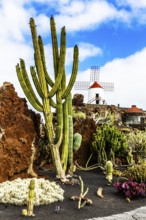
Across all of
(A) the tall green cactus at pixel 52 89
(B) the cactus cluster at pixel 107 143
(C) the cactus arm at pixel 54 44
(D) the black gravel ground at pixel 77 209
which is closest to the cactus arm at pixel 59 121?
(A) the tall green cactus at pixel 52 89

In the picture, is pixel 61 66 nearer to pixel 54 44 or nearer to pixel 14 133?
pixel 54 44

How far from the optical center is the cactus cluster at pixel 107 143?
11820 mm

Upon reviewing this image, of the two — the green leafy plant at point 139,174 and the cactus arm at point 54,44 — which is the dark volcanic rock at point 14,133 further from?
the green leafy plant at point 139,174

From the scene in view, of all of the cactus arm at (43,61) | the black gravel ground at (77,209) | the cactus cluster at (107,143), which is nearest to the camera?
the black gravel ground at (77,209)

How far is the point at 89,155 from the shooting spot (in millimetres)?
12281

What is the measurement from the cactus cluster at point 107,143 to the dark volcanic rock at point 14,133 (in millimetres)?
2900

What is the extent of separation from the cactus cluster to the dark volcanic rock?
2900 mm

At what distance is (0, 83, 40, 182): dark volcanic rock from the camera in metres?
8.58

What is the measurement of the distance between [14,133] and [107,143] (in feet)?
13.2

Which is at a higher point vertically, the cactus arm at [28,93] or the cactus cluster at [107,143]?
the cactus arm at [28,93]

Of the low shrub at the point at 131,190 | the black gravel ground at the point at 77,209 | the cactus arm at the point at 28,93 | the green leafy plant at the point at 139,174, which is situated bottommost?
the black gravel ground at the point at 77,209

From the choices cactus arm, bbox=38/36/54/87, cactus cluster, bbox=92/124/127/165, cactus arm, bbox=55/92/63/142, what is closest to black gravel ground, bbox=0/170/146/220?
cactus arm, bbox=55/92/63/142

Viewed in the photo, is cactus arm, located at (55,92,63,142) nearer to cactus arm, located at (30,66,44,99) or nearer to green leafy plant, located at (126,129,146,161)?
cactus arm, located at (30,66,44,99)

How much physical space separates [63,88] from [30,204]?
4046 millimetres
